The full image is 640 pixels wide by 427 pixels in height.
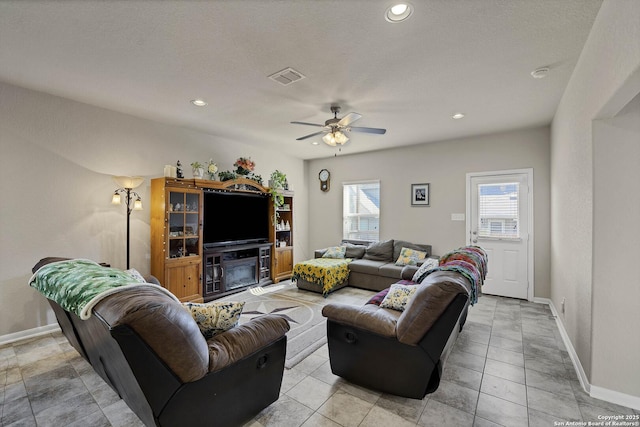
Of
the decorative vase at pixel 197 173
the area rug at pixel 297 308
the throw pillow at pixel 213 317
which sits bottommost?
the area rug at pixel 297 308

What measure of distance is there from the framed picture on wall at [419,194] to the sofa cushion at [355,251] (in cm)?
136

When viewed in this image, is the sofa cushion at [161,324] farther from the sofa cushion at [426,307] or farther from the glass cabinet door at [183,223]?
the glass cabinet door at [183,223]

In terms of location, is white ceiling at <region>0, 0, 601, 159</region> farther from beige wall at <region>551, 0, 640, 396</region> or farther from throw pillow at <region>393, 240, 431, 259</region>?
throw pillow at <region>393, 240, 431, 259</region>

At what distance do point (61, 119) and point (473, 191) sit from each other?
20.2 feet

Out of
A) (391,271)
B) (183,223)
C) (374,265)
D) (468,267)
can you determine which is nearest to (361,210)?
(374,265)

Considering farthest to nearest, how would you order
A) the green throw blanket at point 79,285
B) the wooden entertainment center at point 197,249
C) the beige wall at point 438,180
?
the beige wall at point 438,180
the wooden entertainment center at point 197,249
the green throw blanket at point 79,285

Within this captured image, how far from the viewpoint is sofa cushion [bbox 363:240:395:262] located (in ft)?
17.9

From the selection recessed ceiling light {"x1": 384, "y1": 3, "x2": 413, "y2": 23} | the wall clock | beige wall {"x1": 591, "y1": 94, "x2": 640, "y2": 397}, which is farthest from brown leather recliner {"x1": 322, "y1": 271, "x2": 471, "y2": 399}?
the wall clock

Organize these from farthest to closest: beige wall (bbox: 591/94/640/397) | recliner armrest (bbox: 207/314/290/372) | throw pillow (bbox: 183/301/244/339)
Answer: beige wall (bbox: 591/94/640/397) < throw pillow (bbox: 183/301/244/339) < recliner armrest (bbox: 207/314/290/372)

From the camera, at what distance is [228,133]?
489 cm

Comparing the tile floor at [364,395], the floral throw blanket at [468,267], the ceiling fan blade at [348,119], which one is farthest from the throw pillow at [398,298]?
the ceiling fan blade at [348,119]

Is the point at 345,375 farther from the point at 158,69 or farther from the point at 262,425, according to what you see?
the point at 158,69

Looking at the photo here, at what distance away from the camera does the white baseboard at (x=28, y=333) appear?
3.03 m

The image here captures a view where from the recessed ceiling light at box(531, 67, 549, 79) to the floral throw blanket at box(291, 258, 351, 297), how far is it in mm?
3617
